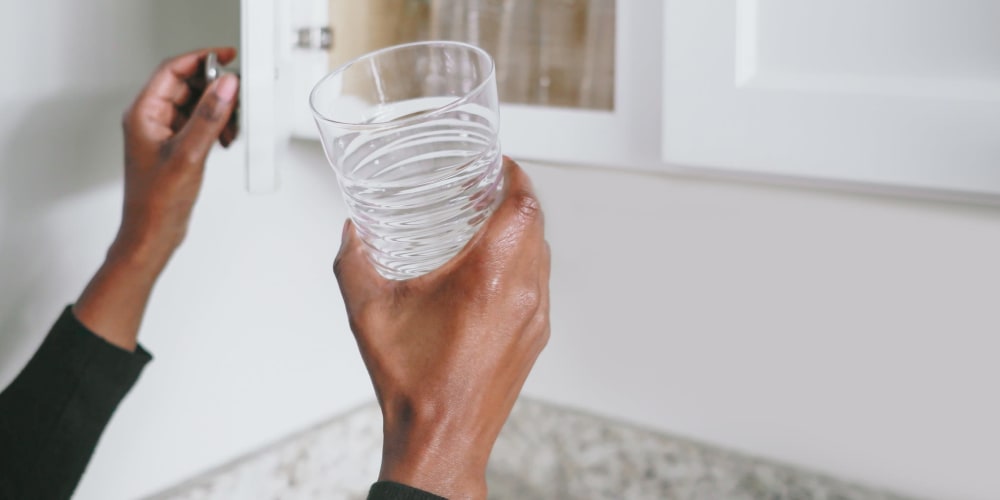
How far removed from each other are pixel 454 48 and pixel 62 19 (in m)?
0.59

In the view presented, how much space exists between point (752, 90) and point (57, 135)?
78cm


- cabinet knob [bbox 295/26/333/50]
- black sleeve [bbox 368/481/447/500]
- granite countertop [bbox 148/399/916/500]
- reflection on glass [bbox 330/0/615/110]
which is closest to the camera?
black sleeve [bbox 368/481/447/500]

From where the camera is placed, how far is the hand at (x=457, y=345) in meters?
0.52

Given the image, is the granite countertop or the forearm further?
the granite countertop

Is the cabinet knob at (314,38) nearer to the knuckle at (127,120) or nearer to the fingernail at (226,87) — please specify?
the fingernail at (226,87)

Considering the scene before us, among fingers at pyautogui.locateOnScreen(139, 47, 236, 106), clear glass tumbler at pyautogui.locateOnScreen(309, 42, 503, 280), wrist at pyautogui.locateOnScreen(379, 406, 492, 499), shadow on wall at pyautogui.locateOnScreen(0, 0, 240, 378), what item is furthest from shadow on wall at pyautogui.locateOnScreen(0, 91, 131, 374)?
wrist at pyautogui.locateOnScreen(379, 406, 492, 499)

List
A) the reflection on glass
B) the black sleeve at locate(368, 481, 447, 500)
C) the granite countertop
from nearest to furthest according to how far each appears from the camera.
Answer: the black sleeve at locate(368, 481, 447, 500) → the reflection on glass → the granite countertop

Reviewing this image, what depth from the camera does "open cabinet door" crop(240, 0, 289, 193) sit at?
0.89 meters

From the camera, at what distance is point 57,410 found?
886 millimetres

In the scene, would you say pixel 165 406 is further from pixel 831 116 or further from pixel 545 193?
pixel 831 116

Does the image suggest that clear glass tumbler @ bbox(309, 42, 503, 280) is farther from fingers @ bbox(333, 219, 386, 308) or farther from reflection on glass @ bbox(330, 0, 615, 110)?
reflection on glass @ bbox(330, 0, 615, 110)

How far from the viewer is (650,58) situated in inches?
29.8

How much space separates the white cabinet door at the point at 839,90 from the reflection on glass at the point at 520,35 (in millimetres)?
137

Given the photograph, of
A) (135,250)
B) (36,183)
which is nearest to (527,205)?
(135,250)
